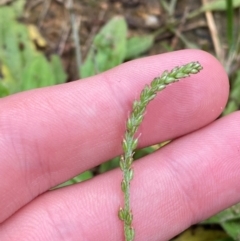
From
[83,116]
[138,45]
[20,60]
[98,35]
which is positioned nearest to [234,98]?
[138,45]

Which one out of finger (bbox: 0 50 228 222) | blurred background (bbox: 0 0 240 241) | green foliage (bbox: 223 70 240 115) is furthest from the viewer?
blurred background (bbox: 0 0 240 241)

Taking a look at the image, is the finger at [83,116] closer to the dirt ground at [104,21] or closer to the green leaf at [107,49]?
the green leaf at [107,49]

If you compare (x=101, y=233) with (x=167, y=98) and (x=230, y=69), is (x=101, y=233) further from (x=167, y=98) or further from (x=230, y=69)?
(x=230, y=69)

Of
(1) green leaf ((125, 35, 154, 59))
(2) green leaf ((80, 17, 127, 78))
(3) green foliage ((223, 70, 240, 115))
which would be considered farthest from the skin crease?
(1) green leaf ((125, 35, 154, 59))

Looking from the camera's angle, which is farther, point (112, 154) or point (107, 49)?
point (107, 49)

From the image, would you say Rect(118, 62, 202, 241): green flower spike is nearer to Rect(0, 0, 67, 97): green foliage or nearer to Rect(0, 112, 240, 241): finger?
Rect(0, 112, 240, 241): finger

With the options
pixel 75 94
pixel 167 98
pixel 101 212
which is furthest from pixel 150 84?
pixel 101 212

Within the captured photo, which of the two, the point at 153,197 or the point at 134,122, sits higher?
the point at 134,122

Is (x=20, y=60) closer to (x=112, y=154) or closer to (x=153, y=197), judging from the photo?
(x=112, y=154)
